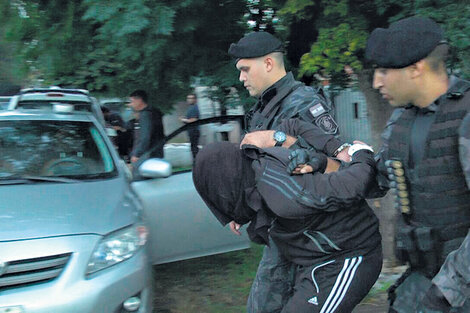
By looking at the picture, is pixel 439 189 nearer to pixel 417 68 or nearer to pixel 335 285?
pixel 417 68

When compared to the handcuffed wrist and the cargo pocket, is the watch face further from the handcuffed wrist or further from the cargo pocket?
the cargo pocket

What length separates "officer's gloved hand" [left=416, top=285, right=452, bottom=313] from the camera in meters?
1.78

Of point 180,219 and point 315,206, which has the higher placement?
point 315,206

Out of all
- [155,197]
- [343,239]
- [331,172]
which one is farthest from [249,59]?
[155,197]

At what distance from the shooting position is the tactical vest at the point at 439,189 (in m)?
1.86

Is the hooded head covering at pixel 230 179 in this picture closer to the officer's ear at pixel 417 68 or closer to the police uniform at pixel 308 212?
the police uniform at pixel 308 212

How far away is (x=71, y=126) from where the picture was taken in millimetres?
4266

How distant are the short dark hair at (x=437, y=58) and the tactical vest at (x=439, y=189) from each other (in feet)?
0.29

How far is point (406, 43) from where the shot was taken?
1.91m

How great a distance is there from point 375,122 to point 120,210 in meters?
2.43

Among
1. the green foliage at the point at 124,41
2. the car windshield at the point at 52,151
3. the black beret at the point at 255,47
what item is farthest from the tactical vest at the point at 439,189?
the car windshield at the point at 52,151

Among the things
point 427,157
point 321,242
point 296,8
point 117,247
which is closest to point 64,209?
point 117,247

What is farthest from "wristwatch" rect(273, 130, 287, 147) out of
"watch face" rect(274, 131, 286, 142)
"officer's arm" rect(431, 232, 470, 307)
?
"officer's arm" rect(431, 232, 470, 307)

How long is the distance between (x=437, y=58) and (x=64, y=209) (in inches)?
88.4
